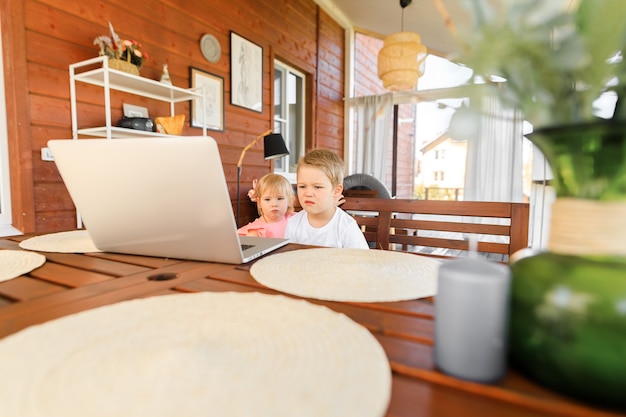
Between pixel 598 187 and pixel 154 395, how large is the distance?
44 centimetres

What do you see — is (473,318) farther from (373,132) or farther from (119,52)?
(373,132)

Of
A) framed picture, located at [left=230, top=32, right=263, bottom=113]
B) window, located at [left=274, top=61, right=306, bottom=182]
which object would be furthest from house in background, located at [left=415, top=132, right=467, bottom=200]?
framed picture, located at [left=230, top=32, right=263, bottom=113]

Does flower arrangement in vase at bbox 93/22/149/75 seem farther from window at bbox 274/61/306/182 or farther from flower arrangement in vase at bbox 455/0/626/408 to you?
flower arrangement in vase at bbox 455/0/626/408

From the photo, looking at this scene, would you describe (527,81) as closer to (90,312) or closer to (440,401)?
(440,401)

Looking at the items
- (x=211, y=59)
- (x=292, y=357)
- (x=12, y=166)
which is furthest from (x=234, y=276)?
(x=211, y=59)

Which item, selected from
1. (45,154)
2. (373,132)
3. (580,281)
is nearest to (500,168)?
(373,132)

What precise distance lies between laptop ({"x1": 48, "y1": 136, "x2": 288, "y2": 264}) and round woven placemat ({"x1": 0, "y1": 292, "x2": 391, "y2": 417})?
257mm

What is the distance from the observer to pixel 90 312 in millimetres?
497

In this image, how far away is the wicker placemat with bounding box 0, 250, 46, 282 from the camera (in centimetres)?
71

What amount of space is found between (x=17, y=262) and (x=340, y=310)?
2.45 feet

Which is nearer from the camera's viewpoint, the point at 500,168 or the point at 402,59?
the point at 402,59

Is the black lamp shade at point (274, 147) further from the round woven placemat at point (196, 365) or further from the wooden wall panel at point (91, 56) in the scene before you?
the round woven placemat at point (196, 365)

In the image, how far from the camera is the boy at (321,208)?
1439 mm

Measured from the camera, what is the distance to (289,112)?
4.26 m
